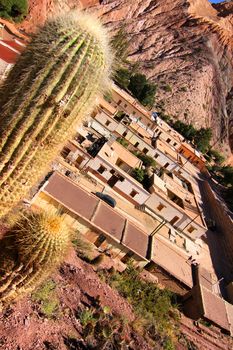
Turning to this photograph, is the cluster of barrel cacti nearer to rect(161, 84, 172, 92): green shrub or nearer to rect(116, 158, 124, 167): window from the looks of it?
rect(116, 158, 124, 167): window

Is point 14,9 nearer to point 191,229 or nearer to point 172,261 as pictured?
point 191,229

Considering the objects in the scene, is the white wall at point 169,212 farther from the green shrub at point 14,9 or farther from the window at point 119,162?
the green shrub at point 14,9

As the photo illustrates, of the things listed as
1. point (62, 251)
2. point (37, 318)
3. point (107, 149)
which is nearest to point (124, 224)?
point (107, 149)

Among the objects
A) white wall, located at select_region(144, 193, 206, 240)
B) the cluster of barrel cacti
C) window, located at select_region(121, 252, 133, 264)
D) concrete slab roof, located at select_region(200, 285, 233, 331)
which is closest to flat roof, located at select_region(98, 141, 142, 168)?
white wall, located at select_region(144, 193, 206, 240)

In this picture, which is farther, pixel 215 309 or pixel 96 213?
pixel 215 309

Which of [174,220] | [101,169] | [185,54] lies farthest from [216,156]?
[101,169]

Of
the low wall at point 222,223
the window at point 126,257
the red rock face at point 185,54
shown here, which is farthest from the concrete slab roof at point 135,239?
the red rock face at point 185,54

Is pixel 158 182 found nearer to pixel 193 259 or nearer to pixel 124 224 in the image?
pixel 193 259
